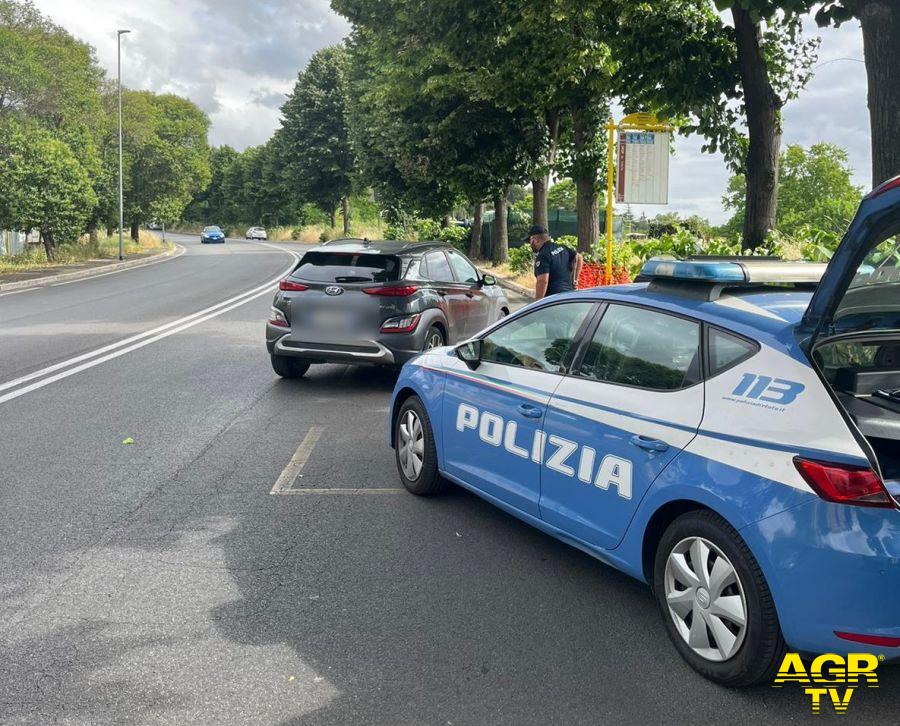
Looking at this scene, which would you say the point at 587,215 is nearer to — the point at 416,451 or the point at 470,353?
the point at 416,451

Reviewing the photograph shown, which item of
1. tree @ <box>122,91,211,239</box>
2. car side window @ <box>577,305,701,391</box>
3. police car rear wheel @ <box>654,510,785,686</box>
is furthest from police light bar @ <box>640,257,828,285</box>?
tree @ <box>122,91,211,239</box>

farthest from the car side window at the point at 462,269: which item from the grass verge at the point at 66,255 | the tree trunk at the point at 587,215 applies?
the grass verge at the point at 66,255

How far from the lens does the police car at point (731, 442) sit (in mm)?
2914

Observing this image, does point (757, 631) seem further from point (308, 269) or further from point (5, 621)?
point (308, 269)

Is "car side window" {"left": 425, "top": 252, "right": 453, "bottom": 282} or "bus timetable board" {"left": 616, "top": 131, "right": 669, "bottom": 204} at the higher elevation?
"bus timetable board" {"left": 616, "top": 131, "right": 669, "bottom": 204}

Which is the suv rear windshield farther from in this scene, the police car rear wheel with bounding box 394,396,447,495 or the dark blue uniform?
the police car rear wheel with bounding box 394,396,447,495

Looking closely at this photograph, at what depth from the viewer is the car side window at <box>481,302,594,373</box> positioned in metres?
4.46

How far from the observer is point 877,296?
3559 mm

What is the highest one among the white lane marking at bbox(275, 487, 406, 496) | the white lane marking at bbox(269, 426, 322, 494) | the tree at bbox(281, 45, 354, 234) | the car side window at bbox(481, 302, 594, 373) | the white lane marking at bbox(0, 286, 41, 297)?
the tree at bbox(281, 45, 354, 234)

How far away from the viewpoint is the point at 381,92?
78.0 ft

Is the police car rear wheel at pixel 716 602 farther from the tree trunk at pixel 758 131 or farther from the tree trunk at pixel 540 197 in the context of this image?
the tree trunk at pixel 540 197

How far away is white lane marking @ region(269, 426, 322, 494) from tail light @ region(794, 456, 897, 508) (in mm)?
3684

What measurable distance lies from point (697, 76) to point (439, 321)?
495 centimetres

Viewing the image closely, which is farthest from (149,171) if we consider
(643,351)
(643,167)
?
(643,351)
